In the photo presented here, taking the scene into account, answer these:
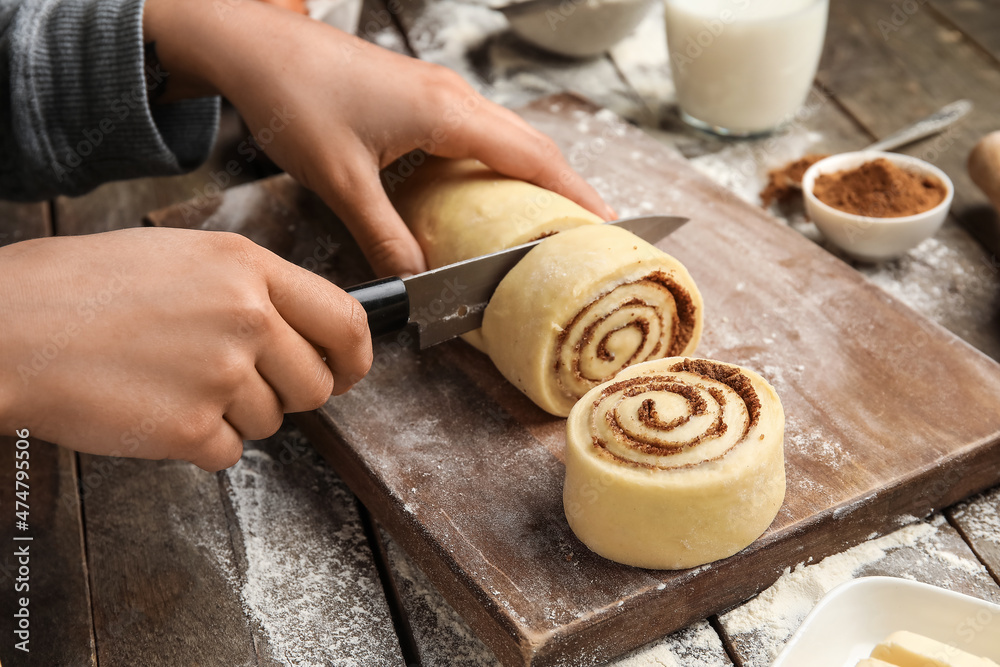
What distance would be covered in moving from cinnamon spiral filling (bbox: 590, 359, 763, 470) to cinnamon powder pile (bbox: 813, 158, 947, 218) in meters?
0.94

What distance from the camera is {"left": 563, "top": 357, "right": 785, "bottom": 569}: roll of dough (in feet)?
4.59

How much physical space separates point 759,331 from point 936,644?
2.80 ft

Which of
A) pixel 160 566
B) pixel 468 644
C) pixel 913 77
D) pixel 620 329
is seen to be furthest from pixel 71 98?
pixel 913 77

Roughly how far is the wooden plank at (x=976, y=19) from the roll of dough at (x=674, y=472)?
2381 mm

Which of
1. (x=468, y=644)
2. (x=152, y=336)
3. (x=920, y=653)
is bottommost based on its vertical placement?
(x=468, y=644)

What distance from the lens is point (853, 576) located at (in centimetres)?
160

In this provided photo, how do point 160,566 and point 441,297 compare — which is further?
point 441,297

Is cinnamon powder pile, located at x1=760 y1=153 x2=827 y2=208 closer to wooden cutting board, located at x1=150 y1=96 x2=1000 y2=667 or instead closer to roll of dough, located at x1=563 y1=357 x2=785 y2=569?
wooden cutting board, located at x1=150 y1=96 x2=1000 y2=667

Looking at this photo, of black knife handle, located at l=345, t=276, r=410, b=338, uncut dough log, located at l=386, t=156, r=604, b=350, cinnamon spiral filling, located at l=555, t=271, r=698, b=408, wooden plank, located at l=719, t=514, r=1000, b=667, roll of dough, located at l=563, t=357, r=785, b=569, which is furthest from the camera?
uncut dough log, located at l=386, t=156, r=604, b=350

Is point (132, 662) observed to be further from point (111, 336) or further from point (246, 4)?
point (246, 4)

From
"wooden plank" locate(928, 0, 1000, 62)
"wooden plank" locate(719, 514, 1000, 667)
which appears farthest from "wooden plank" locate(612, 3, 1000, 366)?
"wooden plank" locate(719, 514, 1000, 667)

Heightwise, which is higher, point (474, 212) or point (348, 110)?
point (348, 110)

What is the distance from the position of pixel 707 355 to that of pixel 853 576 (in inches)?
22.0

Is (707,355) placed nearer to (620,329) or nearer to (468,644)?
(620,329)
